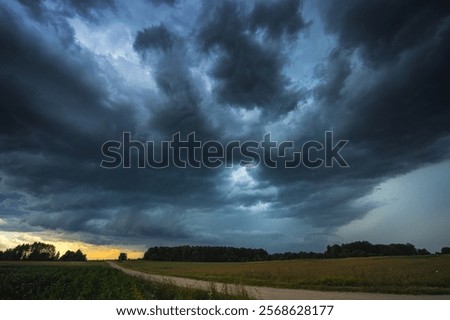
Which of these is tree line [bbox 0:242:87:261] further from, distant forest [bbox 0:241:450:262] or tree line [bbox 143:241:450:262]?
tree line [bbox 143:241:450:262]

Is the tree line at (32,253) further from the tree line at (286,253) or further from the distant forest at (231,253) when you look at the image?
the tree line at (286,253)

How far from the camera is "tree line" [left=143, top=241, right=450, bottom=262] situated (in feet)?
470

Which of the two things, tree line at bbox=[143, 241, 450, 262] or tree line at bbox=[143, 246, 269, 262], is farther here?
tree line at bbox=[143, 246, 269, 262]

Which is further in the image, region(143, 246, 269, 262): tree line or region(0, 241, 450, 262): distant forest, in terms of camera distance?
region(143, 246, 269, 262): tree line

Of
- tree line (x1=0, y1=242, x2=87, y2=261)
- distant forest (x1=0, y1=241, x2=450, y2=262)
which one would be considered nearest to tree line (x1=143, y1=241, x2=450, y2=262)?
distant forest (x1=0, y1=241, x2=450, y2=262)

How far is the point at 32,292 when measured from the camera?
2680 cm

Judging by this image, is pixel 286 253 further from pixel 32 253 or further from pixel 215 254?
pixel 32 253

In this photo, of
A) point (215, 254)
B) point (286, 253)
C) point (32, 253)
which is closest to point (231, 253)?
point (215, 254)

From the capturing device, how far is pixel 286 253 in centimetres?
16500

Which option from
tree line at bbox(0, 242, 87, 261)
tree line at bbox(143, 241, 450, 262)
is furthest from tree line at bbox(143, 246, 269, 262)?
tree line at bbox(0, 242, 87, 261)

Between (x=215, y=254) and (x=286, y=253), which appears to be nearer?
(x=286, y=253)
